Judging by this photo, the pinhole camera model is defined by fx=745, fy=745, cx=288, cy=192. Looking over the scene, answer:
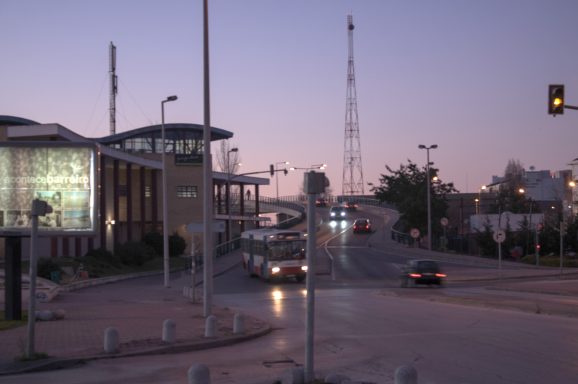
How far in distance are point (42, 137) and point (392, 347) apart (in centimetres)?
3378

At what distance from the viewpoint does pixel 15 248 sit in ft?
65.9

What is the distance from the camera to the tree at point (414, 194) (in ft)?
244

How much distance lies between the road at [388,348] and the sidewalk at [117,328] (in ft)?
1.28

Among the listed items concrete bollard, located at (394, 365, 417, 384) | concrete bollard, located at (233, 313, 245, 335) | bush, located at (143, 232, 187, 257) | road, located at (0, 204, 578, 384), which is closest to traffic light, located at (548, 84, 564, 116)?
road, located at (0, 204, 578, 384)

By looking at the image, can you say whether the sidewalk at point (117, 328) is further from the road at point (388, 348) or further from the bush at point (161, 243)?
the bush at point (161, 243)

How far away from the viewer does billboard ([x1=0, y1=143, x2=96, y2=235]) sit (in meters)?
18.8

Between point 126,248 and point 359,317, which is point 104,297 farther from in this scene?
point 126,248

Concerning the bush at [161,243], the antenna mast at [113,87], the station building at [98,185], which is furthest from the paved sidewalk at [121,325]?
the antenna mast at [113,87]

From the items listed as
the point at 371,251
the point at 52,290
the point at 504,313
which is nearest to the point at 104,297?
the point at 52,290

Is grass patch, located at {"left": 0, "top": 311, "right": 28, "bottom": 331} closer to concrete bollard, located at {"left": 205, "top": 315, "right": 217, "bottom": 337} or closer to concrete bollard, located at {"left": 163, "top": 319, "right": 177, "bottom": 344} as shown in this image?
concrete bollard, located at {"left": 163, "top": 319, "right": 177, "bottom": 344}

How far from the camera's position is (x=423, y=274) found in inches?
1521

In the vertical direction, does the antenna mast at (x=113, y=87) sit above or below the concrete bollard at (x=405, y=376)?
above

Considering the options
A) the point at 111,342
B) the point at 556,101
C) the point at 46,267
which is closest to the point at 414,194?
the point at 46,267

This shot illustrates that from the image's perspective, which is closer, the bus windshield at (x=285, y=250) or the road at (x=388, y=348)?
the road at (x=388, y=348)
